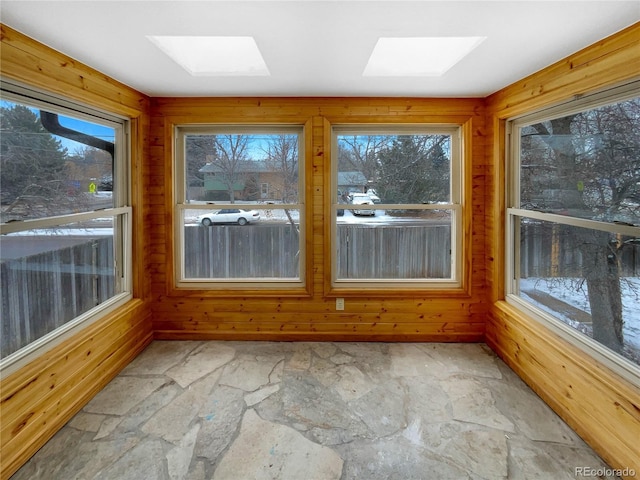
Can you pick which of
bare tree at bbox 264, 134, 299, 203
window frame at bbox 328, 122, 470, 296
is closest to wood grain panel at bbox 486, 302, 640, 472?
window frame at bbox 328, 122, 470, 296

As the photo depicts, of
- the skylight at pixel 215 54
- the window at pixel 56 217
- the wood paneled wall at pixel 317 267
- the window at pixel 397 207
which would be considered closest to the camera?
the window at pixel 56 217

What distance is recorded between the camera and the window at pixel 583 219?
69.2 inches

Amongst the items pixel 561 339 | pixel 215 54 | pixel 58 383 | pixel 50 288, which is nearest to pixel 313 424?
pixel 58 383

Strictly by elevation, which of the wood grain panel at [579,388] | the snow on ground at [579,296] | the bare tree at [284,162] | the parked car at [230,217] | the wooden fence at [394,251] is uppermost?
the bare tree at [284,162]

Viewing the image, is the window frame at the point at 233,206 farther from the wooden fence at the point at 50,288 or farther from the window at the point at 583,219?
the window at the point at 583,219

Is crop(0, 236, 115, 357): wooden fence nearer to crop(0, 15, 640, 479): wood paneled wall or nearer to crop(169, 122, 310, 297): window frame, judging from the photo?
crop(0, 15, 640, 479): wood paneled wall

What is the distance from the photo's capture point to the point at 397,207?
3.04 meters

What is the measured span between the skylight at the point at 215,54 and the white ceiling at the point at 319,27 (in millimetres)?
87

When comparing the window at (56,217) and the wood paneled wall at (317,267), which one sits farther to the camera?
the wood paneled wall at (317,267)

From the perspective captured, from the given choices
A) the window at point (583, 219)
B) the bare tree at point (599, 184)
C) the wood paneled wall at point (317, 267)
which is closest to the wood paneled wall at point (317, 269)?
the wood paneled wall at point (317, 267)

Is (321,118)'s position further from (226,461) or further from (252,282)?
(226,461)

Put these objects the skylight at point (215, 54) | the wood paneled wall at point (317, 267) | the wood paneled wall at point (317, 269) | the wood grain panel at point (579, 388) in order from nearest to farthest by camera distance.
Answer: the wood grain panel at point (579, 388), the skylight at point (215, 54), the wood paneled wall at point (317, 267), the wood paneled wall at point (317, 269)

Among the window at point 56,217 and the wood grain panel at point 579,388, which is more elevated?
the window at point 56,217

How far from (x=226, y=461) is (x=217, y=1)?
2291 mm
